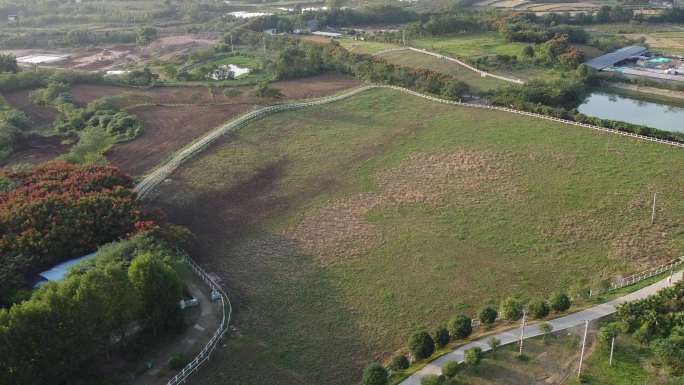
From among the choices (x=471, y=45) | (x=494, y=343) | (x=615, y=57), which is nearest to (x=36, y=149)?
(x=494, y=343)

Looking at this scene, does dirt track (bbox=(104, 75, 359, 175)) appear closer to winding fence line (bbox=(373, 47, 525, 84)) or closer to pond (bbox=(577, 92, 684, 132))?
winding fence line (bbox=(373, 47, 525, 84))

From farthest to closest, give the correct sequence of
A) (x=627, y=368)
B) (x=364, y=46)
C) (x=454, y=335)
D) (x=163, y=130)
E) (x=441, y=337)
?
(x=364, y=46) → (x=163, y=130) → (x=454, y=335) → (x=441, y=337) → (x=627, y=368)

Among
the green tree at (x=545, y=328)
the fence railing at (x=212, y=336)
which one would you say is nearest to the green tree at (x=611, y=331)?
the green tree at (x=545, y=328)

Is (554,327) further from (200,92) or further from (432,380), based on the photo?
(200,92)

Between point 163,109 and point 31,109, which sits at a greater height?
point 31,109

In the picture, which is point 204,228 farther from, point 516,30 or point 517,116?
point 516,30

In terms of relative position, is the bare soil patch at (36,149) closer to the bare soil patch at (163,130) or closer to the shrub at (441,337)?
the bare soil patch at (163,130)
